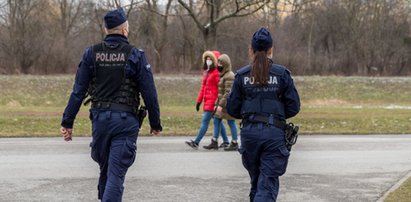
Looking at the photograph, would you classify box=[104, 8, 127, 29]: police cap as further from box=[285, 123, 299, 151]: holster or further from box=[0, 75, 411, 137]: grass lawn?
box=[0, 75, 411, 137]: grass lawn

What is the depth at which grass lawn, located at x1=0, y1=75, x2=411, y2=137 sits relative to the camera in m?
15.2

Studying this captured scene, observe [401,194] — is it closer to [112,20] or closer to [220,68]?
[112,20]

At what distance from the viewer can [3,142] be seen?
1209 cm

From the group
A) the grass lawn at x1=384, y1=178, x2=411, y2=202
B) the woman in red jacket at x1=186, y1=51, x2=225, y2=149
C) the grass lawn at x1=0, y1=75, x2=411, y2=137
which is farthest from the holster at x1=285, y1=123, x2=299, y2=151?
the grass lawn at x1=0, y1=75, x2=411, y2=137

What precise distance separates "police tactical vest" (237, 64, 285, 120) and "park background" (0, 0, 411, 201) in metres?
20.4

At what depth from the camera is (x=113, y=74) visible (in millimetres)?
5281

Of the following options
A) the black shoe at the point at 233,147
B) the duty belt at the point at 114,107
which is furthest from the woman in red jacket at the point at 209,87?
the duty belt at the point at 114,107

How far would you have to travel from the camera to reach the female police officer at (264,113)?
5273 millimetres

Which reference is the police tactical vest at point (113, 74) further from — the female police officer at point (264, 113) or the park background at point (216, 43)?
the park background at point (216, 43)

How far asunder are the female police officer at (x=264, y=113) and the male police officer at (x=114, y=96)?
2.74 feet

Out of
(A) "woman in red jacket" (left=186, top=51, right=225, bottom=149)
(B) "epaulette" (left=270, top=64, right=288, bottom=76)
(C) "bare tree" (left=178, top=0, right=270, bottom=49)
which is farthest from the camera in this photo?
(C) "bare tree" (left=178, top=0, right=270, bottom=49)

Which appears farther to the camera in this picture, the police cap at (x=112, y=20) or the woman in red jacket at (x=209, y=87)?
the woman in red jacket at (x=209, y=87)

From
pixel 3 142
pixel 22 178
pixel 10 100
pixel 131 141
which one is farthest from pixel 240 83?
pixel 10 100

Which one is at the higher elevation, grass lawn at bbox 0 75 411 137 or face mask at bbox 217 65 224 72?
face mask at bbox 217 65 224 72
